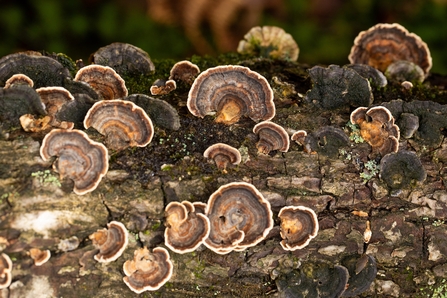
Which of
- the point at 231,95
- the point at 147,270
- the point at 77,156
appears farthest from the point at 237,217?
the point at 77,156

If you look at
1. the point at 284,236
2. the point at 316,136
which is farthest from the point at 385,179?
the point at 284,236

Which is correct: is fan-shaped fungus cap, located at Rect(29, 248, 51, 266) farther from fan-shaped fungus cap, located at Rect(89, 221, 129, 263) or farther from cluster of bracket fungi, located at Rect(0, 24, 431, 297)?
fan-shaped fungus cap, located at Rect(89, 221, 129, 263)

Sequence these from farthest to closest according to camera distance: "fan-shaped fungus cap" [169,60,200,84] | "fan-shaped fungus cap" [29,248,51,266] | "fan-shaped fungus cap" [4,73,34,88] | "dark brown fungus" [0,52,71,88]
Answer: "fan-shaped fungus cap" [169,60,200,84]
"dark brown fungus" [0,52,71,88]
"fan-shaped fungus cap" [4,73,34,88]
"fan-shaped fungus cap" [29,248,51,266]

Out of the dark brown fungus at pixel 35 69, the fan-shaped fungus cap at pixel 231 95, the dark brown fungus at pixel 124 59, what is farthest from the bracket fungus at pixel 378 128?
the dark brown fungus at pixel 35 69

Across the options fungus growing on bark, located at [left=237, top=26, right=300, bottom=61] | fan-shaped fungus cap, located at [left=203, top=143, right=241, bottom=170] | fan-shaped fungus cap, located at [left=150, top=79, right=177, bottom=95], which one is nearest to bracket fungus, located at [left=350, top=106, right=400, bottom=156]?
fan-shaped fungus cap, located at [left=203, top=143, right=241, bottom=170]

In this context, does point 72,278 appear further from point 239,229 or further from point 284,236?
point 284,236

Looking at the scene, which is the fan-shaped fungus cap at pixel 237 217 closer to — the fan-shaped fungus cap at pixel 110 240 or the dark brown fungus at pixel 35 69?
the fan-shaped fungus cap at pixel 110 240
